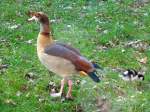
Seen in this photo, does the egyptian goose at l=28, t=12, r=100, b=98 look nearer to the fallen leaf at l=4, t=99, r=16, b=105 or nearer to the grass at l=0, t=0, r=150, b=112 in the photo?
the grass at l=0, t=0, r=150, b=112

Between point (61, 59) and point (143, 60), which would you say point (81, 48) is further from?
point (61, 59)

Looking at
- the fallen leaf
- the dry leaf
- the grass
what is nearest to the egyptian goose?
the grass

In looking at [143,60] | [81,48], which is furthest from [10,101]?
[143,60]

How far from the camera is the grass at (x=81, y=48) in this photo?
24.9ft

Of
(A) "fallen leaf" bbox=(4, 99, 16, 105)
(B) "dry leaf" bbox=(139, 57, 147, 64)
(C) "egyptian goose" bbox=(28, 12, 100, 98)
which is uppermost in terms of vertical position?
(C) "egyptian goose" bbox=(28, 12, 100, 98)

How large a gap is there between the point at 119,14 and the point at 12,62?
13.6 ft

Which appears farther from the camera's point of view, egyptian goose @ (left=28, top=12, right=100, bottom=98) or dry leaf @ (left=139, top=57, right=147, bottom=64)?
dry leaf @ (left=139, top=57, right=147, bottom=64)

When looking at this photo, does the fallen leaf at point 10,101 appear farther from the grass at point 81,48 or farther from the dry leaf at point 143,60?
the dry leaf at point 143,60

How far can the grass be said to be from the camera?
7.60 m

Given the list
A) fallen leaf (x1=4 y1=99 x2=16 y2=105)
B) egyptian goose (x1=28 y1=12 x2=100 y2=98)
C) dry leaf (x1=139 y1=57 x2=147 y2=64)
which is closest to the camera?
egyptian goose (x1=28 y1=12 x2=100 y2=98)

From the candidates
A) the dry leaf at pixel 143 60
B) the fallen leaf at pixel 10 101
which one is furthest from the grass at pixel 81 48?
the dry leaf at pixel 143 60

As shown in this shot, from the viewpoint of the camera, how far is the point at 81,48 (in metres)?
10.1

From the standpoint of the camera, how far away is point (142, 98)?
775 centimetres

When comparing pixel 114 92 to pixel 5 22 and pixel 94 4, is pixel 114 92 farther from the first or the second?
pixel 94 4
